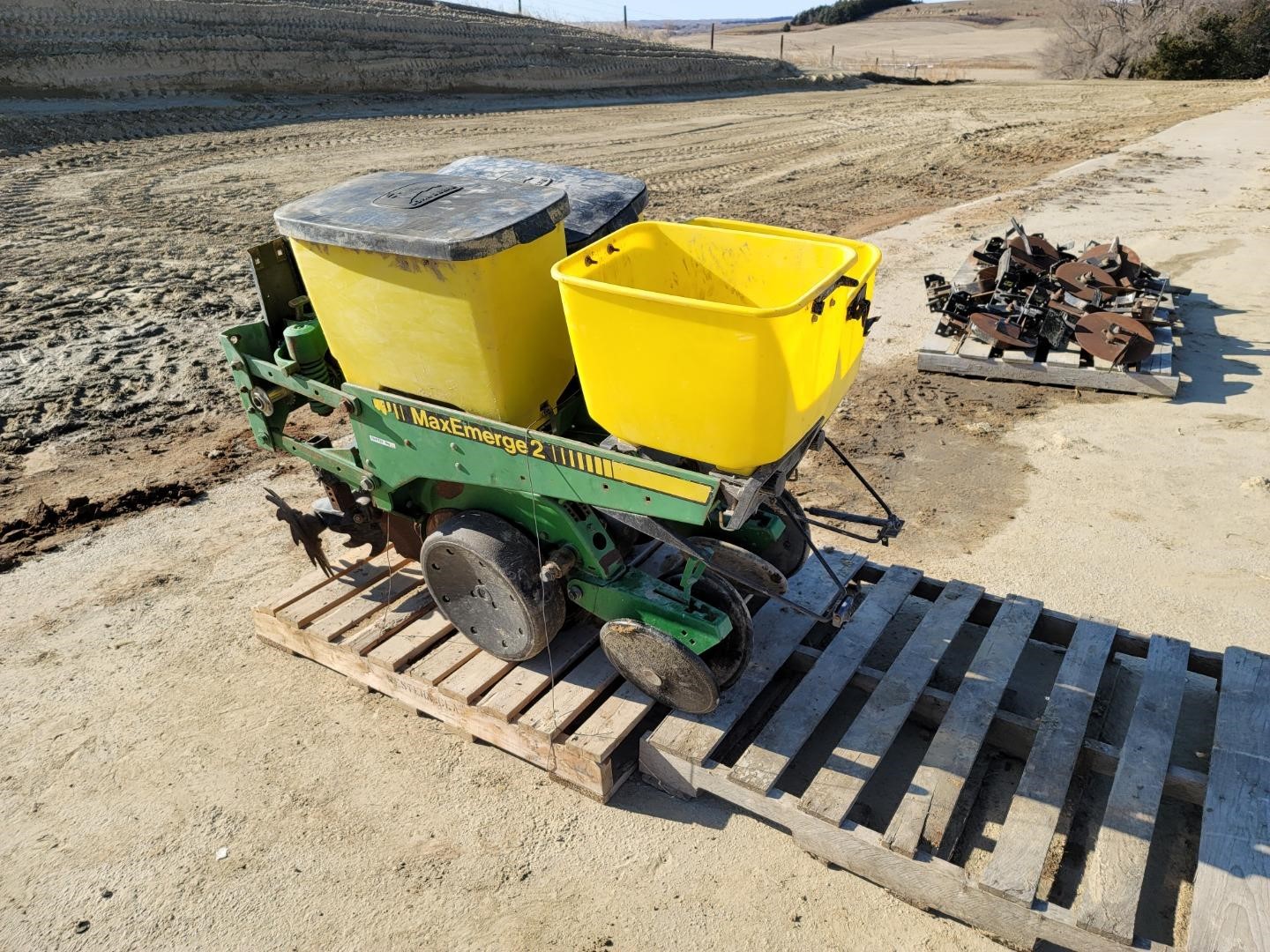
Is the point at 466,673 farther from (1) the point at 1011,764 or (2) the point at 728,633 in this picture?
(1) the point at 1011,764

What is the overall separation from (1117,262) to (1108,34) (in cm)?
2742

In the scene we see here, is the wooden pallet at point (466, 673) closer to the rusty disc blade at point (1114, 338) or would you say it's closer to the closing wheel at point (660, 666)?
the closing wheel at point (660, 666)

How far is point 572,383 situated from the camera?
3.07 metres

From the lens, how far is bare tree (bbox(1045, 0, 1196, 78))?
89.1 feet

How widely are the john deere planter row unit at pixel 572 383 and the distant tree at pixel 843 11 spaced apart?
62.8m

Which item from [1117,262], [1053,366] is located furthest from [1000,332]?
[1117,262]

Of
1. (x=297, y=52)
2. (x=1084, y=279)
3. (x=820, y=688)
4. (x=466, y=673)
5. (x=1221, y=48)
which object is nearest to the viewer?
(x=820, y=688)

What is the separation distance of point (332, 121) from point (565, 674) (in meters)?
14.5

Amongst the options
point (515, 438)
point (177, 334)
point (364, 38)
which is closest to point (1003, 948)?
point (515, 438)

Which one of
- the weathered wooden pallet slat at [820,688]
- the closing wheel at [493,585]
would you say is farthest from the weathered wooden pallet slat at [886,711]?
the closing wheel at [493,585]

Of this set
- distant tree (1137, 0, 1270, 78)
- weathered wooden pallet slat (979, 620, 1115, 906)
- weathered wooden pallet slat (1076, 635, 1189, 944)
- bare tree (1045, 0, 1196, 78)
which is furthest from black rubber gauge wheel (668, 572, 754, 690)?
bare tree (1045, 0, 1196, 78)

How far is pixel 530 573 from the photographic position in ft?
9.89

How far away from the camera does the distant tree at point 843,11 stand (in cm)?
5716

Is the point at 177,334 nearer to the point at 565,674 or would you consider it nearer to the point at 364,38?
the point at 565,674
